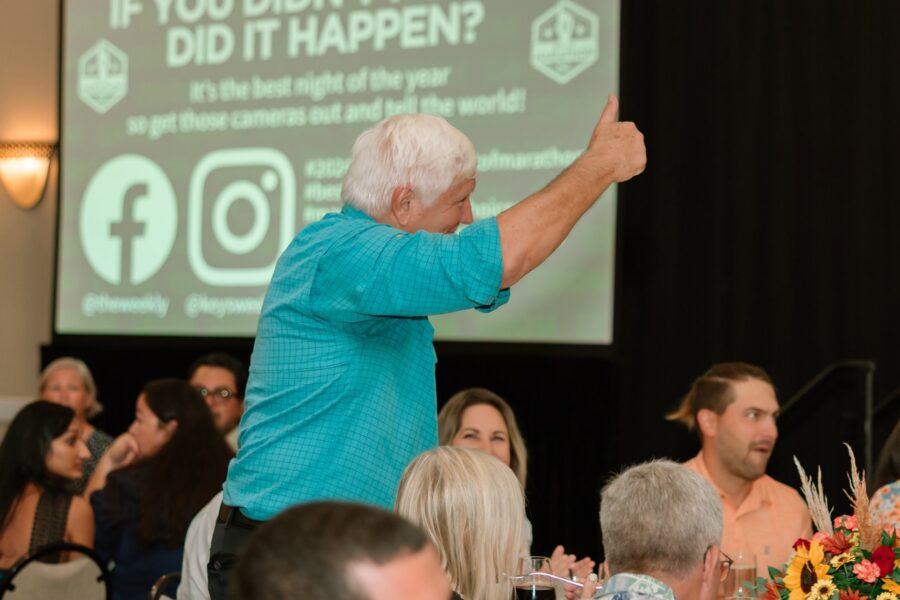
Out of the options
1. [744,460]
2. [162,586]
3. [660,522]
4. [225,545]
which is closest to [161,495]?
[162,586]

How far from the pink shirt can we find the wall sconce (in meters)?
6.03

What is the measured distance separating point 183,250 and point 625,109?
2678 millimetres

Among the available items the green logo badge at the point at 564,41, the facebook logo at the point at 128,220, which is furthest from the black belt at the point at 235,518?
the facebook logo at the point at 128,220

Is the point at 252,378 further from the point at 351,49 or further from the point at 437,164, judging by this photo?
the point at 351,49

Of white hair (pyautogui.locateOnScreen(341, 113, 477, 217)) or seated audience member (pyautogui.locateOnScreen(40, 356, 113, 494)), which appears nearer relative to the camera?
white hair (pyautogui.locateOnScreen(341, 113, 477, 217))

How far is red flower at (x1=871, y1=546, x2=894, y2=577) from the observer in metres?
1.79

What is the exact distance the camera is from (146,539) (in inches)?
155

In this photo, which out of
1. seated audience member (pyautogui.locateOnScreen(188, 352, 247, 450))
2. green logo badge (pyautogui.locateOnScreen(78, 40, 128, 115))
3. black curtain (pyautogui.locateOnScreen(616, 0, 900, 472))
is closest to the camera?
seated audience member (pyautogui.locateOnScreen(188, 352, 247, 450))

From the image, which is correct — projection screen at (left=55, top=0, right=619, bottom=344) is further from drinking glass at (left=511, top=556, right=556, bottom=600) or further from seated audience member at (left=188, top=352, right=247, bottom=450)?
drinking glass at (left=511, top=556, right=556, bottom=600)

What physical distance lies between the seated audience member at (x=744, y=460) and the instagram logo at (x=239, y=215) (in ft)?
10.1

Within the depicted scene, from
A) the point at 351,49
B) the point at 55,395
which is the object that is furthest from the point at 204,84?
the point at 55,395

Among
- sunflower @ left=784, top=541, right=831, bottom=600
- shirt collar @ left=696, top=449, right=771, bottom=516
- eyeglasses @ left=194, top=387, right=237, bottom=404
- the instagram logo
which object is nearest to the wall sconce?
the instagram logo

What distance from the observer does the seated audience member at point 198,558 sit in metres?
2.85

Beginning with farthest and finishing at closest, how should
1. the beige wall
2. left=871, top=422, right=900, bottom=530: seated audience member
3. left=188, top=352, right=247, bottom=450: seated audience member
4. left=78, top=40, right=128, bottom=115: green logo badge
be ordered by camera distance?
the beige wall, left=78, top=40, right=128, bottom=115: green logo badge, left=188, top=352, right=247, bottom=450: seated audience member, left=871, top=422, right=900, bottom=530: seated audience member
